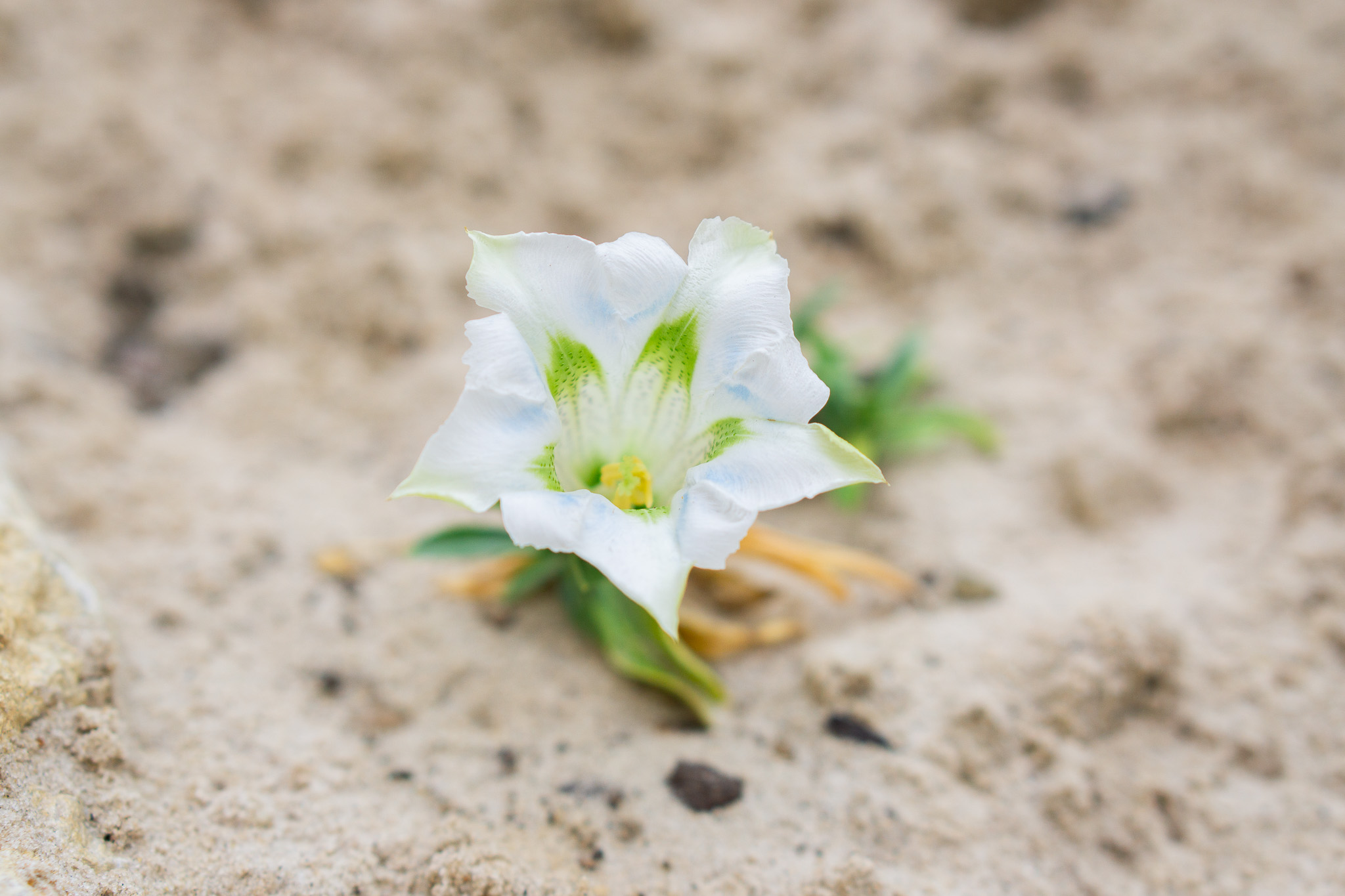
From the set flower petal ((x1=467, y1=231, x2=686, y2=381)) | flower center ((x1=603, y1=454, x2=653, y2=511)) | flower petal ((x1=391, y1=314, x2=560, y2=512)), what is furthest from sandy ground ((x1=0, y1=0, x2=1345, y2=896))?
flower petal ((x1=467, y1=231, x2=686, y2=381))

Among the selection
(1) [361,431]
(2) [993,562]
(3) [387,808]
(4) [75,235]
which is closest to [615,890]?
(3) [387,808]

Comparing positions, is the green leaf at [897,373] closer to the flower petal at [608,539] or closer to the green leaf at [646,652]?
the green leaf at [646,652]

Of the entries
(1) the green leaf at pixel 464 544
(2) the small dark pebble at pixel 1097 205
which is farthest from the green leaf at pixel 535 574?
(2) the small dark pebble at pixel 1097 205

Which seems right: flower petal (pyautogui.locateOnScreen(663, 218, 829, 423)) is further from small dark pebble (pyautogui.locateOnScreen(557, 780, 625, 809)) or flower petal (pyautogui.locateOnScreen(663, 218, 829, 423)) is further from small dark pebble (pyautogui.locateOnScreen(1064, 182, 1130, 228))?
small dark pebble (pyautogui.locateOnScreen(1064, 182, 1130, 228))

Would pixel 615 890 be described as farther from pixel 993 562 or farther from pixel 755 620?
pixel 993 562

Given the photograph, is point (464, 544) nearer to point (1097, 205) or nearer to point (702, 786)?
point (702, 786)

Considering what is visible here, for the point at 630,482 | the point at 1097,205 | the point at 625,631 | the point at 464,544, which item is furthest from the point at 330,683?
the point at 1097,205
